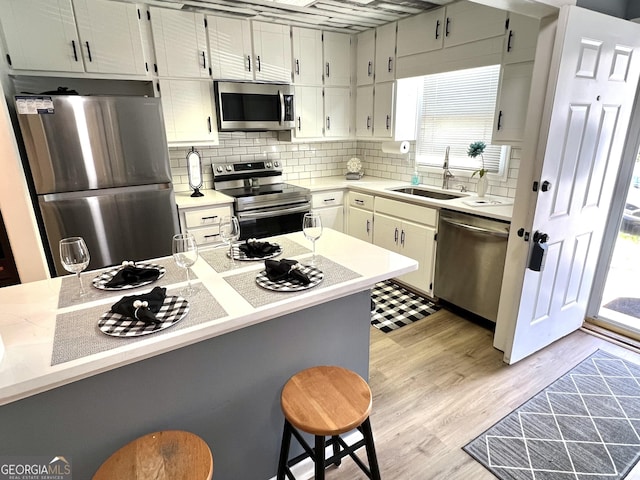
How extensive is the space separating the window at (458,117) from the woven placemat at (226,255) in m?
2.13

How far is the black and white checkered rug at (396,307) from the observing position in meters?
2.90

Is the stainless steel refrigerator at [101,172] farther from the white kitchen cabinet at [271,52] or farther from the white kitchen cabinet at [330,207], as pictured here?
the white kitchen cabinet at [330,207]

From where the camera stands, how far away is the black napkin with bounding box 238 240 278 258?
5.41 ft

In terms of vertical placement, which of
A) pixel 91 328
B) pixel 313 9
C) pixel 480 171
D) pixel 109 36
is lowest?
pixel 91 328

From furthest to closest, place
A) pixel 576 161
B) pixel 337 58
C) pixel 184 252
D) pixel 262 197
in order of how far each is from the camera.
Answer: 1. pixel 337 58
2. pixel 262 197
3. pixel 576 161
4. pixel 184 252

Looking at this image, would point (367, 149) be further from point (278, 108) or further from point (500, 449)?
point (500, 449)

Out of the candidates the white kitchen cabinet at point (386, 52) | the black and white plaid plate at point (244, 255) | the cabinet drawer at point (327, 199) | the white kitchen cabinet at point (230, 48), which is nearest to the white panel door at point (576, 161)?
the black and white plaid plate at point (244, 255)

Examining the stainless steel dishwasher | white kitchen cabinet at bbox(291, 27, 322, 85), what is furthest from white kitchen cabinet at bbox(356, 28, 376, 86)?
the stainless steel dishwasher

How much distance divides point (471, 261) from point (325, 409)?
195cm

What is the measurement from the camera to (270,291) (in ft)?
4.29

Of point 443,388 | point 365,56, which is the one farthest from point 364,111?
point 443,388

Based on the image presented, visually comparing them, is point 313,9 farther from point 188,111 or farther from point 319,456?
point 319,456

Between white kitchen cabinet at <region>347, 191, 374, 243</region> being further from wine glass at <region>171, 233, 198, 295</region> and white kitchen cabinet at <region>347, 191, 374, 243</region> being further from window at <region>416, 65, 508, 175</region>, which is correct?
wine glass at <region>171, 233, 198, 295</region>

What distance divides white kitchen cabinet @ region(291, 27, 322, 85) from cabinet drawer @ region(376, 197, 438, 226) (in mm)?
1422
